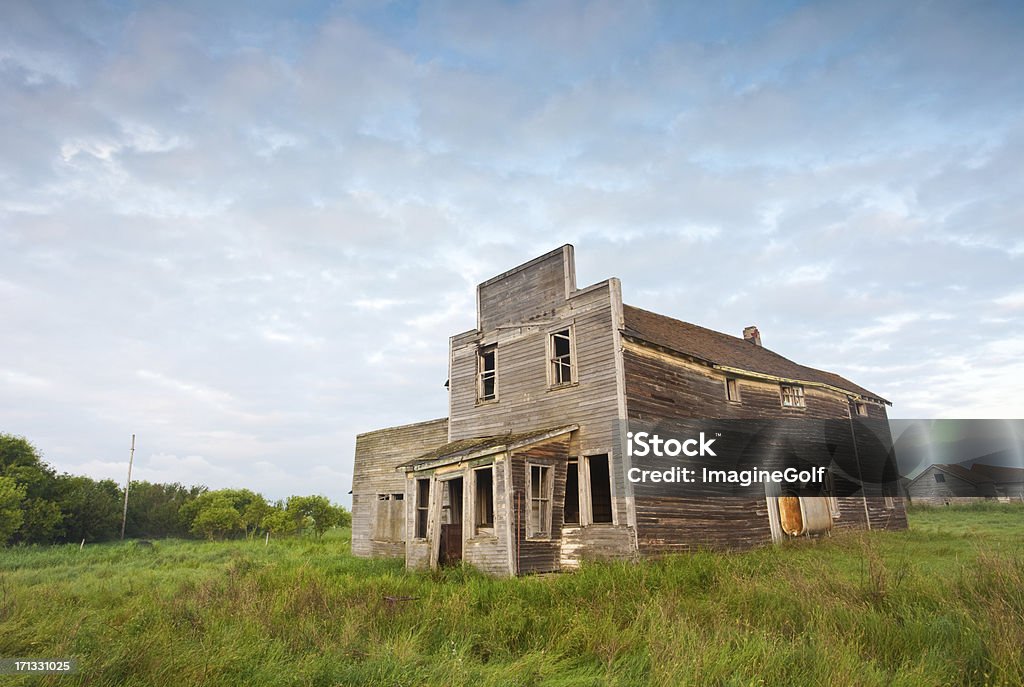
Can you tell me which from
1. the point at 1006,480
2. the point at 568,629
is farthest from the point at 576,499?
the point at 1006,480

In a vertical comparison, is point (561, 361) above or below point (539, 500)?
above

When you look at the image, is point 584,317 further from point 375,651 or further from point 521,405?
point 375,651

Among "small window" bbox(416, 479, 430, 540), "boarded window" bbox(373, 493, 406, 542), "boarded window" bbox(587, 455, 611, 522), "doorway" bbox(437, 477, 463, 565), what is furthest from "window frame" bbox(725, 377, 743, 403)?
"boarded window" bbox(373, 493, 406, 542)

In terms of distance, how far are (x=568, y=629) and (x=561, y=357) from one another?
29.3 feet

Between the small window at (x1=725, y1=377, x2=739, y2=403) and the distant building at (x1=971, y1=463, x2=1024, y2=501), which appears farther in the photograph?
the distant building at (x1=971, y1=463, x2=1024, y2=501)

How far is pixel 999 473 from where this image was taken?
41312mm

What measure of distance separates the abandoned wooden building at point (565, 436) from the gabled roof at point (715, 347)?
11cm

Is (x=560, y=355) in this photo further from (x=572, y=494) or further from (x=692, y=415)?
(x=692, y=415)

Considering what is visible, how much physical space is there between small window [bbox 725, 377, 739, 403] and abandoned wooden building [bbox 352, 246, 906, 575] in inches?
1.4

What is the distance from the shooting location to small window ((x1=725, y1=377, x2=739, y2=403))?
722 inches

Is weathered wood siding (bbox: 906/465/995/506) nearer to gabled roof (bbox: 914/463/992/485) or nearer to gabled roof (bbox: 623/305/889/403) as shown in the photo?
gabled roof (bbox: 914/463/992/485)

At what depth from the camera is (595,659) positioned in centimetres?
685

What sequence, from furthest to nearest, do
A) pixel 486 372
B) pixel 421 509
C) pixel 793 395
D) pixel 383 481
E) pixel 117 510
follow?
pixel 117 510 → pixel 383 481 → pixel 793 395 → pixel 486 372 → pixel 421 509

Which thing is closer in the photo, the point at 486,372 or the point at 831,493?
the point at 486,372
